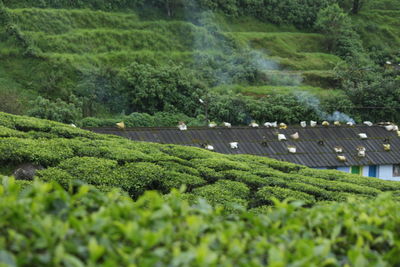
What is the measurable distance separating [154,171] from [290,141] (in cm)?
1330

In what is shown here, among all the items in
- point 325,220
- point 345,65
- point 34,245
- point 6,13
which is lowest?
point 345,65

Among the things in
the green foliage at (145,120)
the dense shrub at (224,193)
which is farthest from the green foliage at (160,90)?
the dense shrub at (224,193)

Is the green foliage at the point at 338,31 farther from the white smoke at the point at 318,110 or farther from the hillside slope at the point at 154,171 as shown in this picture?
the hillside slope at the point at 154,171

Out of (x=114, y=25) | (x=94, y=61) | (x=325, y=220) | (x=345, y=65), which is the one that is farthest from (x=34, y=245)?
(x=345, y=65)

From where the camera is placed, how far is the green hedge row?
3.02m

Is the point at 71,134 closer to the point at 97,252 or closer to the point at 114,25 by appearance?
the point at 97,252

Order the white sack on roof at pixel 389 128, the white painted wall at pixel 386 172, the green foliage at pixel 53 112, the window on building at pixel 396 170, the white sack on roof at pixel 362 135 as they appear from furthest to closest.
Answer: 1. the white sack on roof at pixel 389 128
2. the green foliage at pixel 53 112
3. the white sack on roof at pixel 362 135
4. the window on building at pixel 396 170
5. the white painted wall at pixel 386 172

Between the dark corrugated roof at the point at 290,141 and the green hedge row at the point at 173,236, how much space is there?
16542 mm

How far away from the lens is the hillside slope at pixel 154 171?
970 centimetres

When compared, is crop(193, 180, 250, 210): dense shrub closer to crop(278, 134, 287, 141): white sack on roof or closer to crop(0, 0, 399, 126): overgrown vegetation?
crop(278, 134, 287, 141): white sack on roof

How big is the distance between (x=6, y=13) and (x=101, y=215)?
33.9 meters

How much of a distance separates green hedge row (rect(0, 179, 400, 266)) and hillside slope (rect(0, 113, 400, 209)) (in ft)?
15.9

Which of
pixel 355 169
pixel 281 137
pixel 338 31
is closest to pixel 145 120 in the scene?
pixel 281 137

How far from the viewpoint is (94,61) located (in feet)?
111
